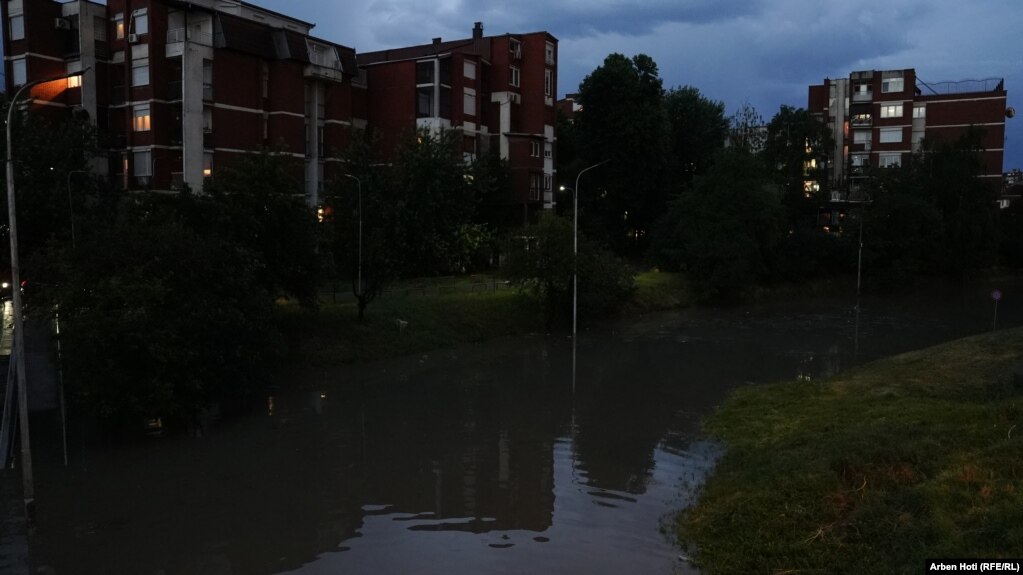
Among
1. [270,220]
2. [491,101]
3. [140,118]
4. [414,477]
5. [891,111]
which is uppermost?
[891,111]

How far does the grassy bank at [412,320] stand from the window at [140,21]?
19677mm

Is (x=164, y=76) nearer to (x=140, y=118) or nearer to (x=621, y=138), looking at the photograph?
(x=140, y=118)

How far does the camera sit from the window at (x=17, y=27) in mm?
45756

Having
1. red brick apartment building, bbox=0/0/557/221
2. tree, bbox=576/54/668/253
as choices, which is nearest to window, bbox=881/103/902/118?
tree, bbox=576/54/668/253

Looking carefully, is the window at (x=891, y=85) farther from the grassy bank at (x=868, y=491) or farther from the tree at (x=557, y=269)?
the grassy bank at (x=868, y=491)

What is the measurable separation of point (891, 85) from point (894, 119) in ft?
11.4

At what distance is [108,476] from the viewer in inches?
708

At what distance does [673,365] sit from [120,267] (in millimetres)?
21283

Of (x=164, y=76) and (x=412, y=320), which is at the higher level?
(x=164, y=76)

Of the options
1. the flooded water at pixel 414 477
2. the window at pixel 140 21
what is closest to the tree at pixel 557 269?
the flooded water at pixel 414 477

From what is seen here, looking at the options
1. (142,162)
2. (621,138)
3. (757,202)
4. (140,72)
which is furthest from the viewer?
(621,138)

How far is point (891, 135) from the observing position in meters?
79.1

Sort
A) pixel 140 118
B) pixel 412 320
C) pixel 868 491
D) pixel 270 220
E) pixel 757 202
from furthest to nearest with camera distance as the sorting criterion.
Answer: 1. pixel 757 202
2. pixel 140 118
3. pixel 412 320
4. pixel 270 220
5. pixel 868 491

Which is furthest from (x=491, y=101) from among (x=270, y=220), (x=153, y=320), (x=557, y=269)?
(x=153, y=320)
